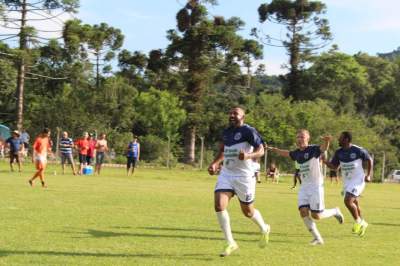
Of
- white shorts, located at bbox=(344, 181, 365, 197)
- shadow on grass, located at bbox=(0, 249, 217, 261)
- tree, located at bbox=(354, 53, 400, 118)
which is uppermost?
tree, located at bbox=(354, 53, 400, 118)

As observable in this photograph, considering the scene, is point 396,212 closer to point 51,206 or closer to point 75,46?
point 51,206

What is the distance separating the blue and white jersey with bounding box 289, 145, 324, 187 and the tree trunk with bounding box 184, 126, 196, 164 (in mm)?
36608

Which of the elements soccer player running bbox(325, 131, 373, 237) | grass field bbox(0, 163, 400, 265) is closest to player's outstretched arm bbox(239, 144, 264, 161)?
grass field bbox(0, 163, 400, 265)

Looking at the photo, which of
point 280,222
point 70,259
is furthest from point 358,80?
point 70,259

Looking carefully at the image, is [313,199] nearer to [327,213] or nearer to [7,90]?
[327,213]

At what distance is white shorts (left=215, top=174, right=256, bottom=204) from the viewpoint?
28.5ft

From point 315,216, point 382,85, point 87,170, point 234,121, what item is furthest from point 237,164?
point 382,85

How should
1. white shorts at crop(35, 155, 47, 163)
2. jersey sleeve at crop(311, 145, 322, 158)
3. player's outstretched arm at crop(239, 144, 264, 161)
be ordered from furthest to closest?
white shorts at crop(35, 155, 47, 163)
jersey sleeve at crop(311, 145, 322, 158)
player's outstretched arm at crop(239, 144, 264, 161)

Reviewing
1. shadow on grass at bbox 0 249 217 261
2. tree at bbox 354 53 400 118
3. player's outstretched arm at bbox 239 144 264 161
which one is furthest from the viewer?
tree at bbox 354 53 400 118

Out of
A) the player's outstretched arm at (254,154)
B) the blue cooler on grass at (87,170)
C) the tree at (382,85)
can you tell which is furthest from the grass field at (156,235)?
the tree at (382,85)

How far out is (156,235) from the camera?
33.4 ft

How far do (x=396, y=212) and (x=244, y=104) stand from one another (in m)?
41.5

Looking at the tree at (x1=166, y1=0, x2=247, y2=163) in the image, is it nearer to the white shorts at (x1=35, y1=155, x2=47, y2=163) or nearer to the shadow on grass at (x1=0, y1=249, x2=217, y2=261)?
the white shorts at (x1=35, y1=155, x2=47, y2=163)

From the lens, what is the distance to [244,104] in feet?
191
